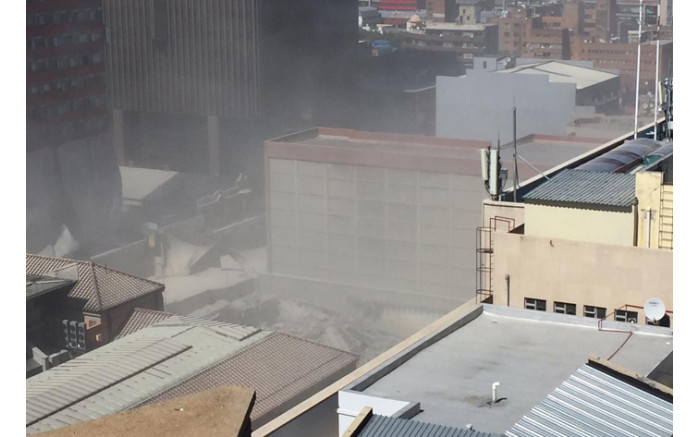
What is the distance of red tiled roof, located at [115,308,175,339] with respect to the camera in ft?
75.8

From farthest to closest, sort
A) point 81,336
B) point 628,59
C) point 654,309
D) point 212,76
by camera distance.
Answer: point 628,59 < point 212,76 < point 81,336 < point 654,309

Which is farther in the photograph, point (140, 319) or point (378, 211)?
point (378, 211)

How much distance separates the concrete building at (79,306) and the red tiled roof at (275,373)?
217 inches

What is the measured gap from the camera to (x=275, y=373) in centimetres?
1795

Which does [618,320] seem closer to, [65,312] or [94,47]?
[65,312]

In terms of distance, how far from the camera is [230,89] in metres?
48.8

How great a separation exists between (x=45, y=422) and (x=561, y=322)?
784 centimetres

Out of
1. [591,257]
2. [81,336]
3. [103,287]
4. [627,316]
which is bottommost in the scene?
[81,336]

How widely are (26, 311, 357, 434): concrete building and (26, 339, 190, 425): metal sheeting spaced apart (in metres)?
0.01

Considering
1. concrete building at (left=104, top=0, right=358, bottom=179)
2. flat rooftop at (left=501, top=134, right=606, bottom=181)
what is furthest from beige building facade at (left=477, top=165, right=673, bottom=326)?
concrete building at (left=104, top=0, right=358, bottom=179)

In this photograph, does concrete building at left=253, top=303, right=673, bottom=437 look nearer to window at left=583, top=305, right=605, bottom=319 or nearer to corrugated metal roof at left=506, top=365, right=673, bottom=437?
corrugated metal roof at left=506, top=365, right=673, bottom=437

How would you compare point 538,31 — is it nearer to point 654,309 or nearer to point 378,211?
point 378,211

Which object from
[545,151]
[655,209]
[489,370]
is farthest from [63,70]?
[489,370]

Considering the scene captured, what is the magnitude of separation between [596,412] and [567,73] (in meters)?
44.8
